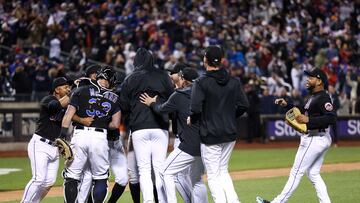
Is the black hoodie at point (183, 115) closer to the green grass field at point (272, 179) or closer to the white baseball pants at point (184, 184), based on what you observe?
the white baseball pants at point (184, 184)

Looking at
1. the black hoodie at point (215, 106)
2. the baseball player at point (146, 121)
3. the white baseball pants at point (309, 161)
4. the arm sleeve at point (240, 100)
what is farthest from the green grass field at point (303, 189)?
the black hoodie at point (215, 106)

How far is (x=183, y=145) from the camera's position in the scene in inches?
373

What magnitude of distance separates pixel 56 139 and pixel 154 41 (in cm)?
1585

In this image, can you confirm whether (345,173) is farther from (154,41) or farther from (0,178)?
(154,41)

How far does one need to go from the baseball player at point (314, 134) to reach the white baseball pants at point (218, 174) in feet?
4.78

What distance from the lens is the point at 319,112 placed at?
33.4ft

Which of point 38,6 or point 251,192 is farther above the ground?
point 38,6

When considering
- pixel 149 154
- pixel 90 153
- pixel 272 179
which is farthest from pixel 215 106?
pixel 272 179

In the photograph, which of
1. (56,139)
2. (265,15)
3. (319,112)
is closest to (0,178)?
(56,139)

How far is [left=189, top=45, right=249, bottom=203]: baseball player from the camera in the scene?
8.89 meters

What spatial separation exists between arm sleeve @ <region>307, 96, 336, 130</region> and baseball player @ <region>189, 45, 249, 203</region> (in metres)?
1.45

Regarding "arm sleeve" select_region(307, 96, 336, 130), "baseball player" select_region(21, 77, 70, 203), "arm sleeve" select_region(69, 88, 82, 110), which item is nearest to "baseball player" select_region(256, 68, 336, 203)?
"arm sleeve" select_region(307, 96, 336, 130)

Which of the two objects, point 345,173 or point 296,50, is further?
point 296,50

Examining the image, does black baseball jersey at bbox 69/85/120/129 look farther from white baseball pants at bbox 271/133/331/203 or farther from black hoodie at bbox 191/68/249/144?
white baseball pants at bbox 271/133/331/203
